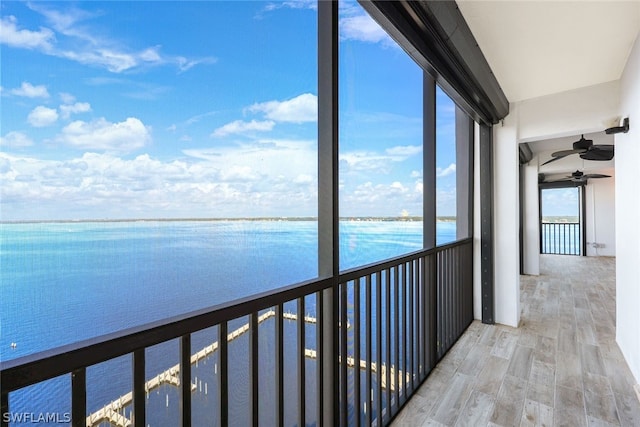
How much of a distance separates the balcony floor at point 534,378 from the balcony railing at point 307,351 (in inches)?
7.2

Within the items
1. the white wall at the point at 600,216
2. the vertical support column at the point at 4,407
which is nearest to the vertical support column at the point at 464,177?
the vertical support column at the point at 4,407

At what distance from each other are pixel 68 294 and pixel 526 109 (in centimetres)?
401

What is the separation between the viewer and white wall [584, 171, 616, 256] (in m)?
7.62

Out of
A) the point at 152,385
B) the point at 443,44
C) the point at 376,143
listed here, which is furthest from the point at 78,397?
the point at 443,44

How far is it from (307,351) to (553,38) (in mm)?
2634

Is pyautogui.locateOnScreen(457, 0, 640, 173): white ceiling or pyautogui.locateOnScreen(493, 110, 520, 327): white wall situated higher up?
pyautogui.locateOnScreen(457, 0, 640, 173): white ceiling

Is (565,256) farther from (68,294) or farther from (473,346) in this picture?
(68,294)

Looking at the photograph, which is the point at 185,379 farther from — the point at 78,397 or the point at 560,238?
the point at 560,238

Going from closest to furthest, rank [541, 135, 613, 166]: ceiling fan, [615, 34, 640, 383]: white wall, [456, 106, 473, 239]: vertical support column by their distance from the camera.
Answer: [615, 34, 640, 383]: white wall → [456, 106, 473, 239]: vertical support column → [541, 135, 613, 166]: ceiling fan

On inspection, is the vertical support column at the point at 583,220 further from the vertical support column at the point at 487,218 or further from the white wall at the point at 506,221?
the vertical support column at the point at 487,218

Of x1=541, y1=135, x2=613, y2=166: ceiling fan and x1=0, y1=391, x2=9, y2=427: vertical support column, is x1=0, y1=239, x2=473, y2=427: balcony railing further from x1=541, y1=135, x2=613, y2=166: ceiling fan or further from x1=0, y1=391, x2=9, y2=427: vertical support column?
x1=541, y1=135, x2=613, y2=166: ceiling fan

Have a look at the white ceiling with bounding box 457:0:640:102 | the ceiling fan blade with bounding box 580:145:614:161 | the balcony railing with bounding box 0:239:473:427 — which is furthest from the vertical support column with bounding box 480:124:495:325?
the ceiling fan blade with bounding box 580:145:614:161

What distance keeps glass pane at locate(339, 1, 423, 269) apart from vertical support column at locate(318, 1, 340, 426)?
15 cm

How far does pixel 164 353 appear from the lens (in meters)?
0.80
